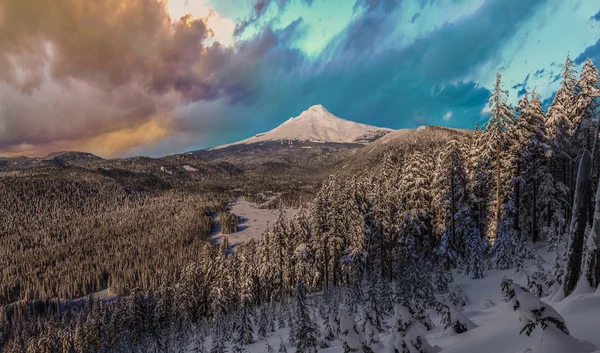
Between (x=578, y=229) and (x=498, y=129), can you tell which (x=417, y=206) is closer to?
(x=498, y=129)

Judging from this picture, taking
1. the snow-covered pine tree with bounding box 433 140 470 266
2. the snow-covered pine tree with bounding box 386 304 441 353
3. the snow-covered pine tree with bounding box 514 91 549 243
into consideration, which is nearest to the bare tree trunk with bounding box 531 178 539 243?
the snow-covered pine tree with bounding box 514 91 549 243

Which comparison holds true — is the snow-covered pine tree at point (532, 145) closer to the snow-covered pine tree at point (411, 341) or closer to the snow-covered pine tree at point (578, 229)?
the snow-covered pine tree at point (578, 229)

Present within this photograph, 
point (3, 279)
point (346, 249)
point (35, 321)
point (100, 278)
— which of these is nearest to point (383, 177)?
point (346, 249)

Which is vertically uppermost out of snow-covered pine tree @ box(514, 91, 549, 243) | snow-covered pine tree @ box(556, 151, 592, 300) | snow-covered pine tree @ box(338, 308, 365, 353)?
snow-covered pine tree @ box(514, 91, 549, 243)

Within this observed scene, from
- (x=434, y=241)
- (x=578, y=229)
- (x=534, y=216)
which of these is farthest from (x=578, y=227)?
(x=434, y=241)

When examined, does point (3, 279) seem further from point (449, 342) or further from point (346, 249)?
point (449, 342)

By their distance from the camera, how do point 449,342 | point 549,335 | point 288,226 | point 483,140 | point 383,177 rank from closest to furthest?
point 549,335
point 449,342
point 483,140
point 383,177
point 288,226

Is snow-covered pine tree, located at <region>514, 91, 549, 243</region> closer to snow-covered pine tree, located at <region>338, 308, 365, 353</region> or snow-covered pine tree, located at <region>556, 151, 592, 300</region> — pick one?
A: snow-covered pine tree, located at <region>556, 151, 592, 300</region>

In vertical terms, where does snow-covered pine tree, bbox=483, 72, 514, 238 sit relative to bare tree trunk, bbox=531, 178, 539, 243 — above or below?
above

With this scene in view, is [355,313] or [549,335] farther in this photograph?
[355,313]
